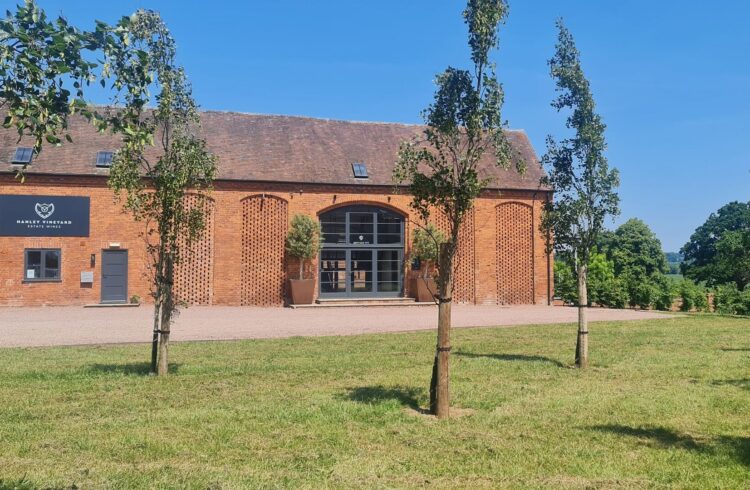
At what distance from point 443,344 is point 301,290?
17.2 metres

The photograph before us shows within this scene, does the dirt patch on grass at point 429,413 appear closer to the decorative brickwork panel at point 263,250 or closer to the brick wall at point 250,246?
the brick wall at point 250,246

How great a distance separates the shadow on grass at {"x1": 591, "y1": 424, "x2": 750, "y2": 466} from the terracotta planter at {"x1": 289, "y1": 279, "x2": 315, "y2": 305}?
18.1 metres

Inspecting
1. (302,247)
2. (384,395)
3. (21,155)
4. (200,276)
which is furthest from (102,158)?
(384,395)

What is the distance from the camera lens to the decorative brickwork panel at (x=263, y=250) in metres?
23.6

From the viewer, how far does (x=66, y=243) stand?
867 inches

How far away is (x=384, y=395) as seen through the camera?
24.5 ft

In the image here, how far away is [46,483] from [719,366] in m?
9.24

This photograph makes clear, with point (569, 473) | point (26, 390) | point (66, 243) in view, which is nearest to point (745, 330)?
point (569, 473)

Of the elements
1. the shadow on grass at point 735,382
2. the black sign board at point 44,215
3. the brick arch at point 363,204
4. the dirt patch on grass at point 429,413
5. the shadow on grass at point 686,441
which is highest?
the brick arch at point 363,204

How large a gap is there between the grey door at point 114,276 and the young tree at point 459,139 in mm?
18301

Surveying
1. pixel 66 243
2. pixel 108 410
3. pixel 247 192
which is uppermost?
pixel 247 192

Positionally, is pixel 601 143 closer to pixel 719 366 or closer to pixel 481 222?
pixel 719 366

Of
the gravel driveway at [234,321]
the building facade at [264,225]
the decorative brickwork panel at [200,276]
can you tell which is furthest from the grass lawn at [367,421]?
the decorative brickwork panel at [200,276]

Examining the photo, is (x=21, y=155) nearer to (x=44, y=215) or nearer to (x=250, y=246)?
(x=44, y=215)
